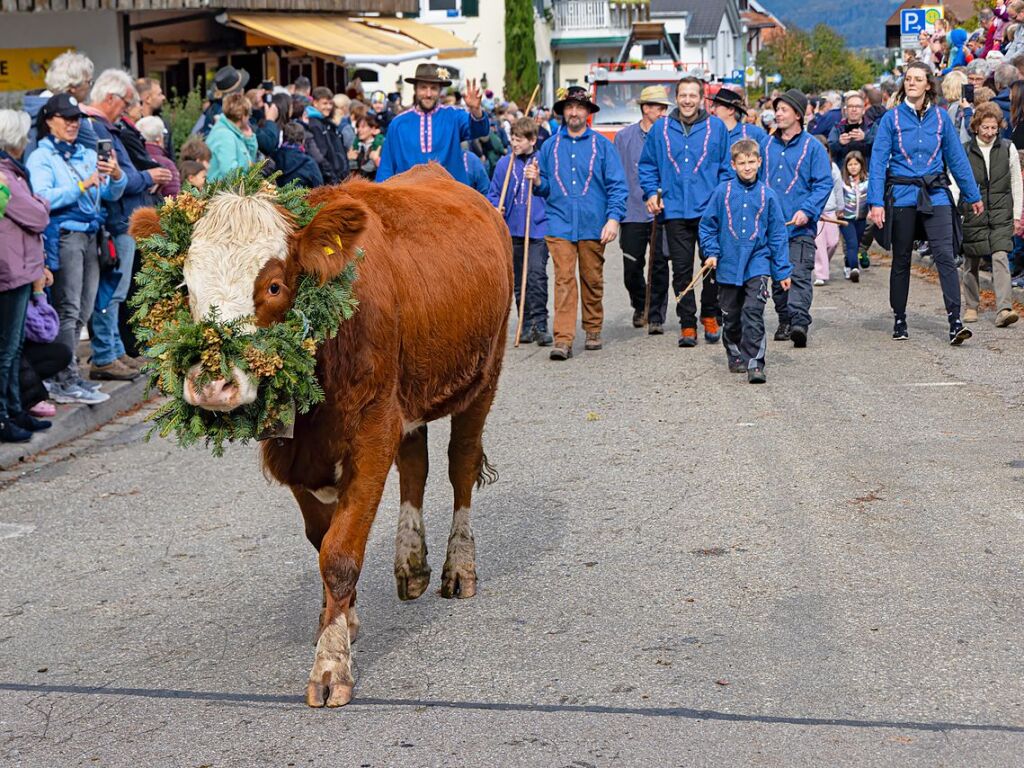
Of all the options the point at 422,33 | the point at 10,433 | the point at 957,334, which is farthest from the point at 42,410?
the point at 422,33

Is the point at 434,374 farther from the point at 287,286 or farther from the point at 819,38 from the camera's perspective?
the point at 819,38

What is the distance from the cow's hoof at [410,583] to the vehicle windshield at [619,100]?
98.6ft

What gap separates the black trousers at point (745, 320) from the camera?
11861 millimetres

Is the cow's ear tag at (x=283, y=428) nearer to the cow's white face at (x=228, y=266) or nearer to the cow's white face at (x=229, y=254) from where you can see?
the cow's white face at (x=228, y=266)

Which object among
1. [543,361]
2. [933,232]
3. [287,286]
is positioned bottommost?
[543,361]

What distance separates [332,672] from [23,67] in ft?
58.0

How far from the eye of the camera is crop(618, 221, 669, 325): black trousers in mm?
14492

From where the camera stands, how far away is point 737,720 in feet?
16.6

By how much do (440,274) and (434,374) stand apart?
437 millimetres

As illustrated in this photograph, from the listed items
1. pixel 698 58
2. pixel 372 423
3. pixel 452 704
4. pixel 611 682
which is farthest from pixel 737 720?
pixel 698 58

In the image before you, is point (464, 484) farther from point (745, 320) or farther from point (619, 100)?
point (619, 100)

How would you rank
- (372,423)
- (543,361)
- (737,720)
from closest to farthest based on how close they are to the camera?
(737,720) < (372,423) < (543,361)

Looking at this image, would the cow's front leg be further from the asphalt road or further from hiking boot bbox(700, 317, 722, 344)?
hiking boot bbox(700, 317, 722, 344)

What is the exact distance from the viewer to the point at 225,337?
515 centimetres
